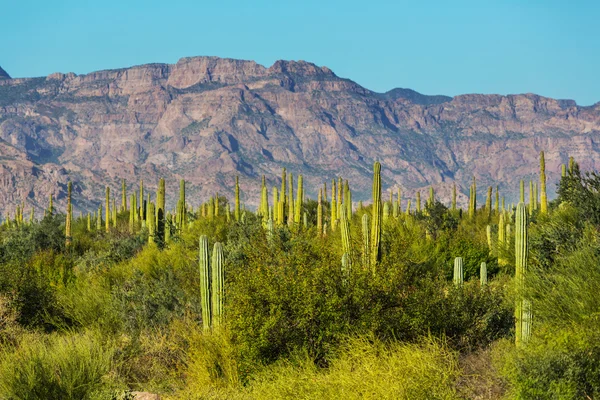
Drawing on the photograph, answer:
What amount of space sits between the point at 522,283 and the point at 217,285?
5.86 metres

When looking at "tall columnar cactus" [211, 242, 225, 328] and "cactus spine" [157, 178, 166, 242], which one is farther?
"cactus spine" [157, 178, 166, 242]

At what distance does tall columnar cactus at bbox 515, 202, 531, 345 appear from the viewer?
14.8 metres

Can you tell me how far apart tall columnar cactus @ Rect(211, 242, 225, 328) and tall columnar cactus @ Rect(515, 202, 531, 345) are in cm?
558

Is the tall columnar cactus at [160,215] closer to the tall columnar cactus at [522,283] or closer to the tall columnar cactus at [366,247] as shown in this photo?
the tall columnar cactus at [366,247]

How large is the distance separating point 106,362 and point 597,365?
7.82 metres

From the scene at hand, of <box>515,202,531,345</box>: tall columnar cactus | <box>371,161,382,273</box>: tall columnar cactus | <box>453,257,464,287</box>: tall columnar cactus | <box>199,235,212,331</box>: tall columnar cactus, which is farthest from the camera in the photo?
<box>453,257,464,287</box>: tall columnar cactus

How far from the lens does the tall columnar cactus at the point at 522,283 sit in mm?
14773

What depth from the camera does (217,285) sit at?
58.5 ft

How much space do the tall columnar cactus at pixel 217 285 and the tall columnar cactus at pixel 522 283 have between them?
5578 millimetres

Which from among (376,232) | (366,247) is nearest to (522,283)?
(376,232)

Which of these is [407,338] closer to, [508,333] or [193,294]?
[508,333]

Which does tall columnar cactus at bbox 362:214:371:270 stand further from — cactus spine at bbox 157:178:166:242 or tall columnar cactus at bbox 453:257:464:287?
cactus spine at bbox 157:178:166:242

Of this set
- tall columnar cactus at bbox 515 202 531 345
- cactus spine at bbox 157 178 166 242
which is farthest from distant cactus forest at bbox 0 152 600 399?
cactus spine at bbox 157 178 166 242

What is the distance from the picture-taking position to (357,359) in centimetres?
1433
